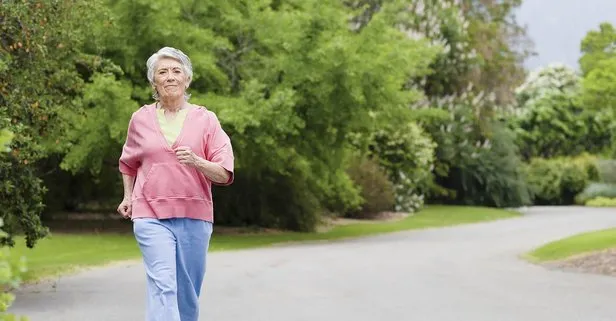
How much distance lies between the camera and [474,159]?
51125 mm

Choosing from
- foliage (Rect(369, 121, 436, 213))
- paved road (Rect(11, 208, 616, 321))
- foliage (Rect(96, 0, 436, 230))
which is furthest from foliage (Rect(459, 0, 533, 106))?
paved road (Rect(11, 208, 616, 321))

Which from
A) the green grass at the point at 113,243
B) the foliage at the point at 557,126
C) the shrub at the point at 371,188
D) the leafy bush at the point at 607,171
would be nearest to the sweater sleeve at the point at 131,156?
the green grass at the point at 113,243

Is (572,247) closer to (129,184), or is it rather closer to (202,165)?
(129,184)

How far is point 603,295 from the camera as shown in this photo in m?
13.5

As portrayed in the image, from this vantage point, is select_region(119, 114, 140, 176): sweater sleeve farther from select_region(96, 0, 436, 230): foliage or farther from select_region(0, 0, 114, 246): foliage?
select_region(96, 0, 436, 230): foliage

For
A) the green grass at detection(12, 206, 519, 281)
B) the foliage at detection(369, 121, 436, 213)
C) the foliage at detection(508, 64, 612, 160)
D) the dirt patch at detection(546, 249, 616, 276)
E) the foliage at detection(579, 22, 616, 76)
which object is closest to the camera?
the dirt patch at detection(546, 249, 616, 276)

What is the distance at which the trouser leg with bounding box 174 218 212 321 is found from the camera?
6.45 meters

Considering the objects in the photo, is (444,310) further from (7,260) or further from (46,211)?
(46,211)

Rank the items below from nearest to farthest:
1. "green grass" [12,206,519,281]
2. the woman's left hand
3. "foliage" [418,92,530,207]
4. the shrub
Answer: the woman's left hand < "green grass" [12,206,519,281] < the shrub < "foliage" [418,92,530,207]

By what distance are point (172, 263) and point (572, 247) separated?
15691mm

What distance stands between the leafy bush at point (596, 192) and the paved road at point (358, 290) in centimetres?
3814

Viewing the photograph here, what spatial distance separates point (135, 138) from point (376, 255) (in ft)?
49.6

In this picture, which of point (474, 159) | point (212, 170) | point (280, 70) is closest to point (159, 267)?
point (212, 170)

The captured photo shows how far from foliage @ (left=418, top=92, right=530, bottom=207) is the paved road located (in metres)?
27.2
